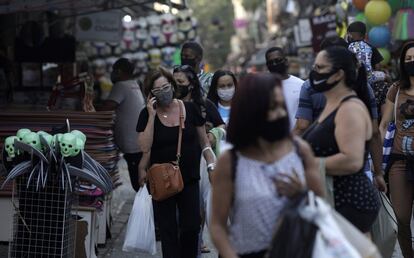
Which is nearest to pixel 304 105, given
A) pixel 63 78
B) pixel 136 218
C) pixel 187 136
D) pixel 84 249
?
pixel 187 136

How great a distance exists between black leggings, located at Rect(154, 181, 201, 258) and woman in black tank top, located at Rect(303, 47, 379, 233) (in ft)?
5.68

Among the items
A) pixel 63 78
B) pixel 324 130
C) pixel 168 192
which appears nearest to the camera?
pixel 324 130

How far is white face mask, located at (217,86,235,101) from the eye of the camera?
287 inches

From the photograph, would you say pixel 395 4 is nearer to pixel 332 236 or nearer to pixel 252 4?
pixel 332 236

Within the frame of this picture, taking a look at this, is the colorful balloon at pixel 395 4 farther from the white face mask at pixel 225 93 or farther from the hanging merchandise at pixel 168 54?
the hanging merchandise at pixel 168 54

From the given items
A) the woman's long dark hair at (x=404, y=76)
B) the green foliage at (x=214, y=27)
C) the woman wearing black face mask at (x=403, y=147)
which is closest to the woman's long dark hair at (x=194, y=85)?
the woman wearing black face mask at (x=403, y=147)

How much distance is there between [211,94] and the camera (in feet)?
24.3

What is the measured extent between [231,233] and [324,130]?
943 mm

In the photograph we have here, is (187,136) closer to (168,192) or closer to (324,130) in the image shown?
(168,192)

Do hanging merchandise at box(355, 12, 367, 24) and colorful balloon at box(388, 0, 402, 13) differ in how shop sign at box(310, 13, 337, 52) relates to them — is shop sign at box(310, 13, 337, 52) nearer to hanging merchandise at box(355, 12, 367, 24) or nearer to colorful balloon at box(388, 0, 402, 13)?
hanging merchandise at box(355, 12, 367, 24)

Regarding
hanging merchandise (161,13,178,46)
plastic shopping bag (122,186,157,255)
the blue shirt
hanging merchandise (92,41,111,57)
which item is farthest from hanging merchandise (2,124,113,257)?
hanging merchandise (161,13,178,46)

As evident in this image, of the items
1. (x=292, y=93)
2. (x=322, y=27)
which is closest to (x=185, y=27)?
(x=322, y=27)

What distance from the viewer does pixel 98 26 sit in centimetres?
1463

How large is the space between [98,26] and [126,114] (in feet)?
20.6
